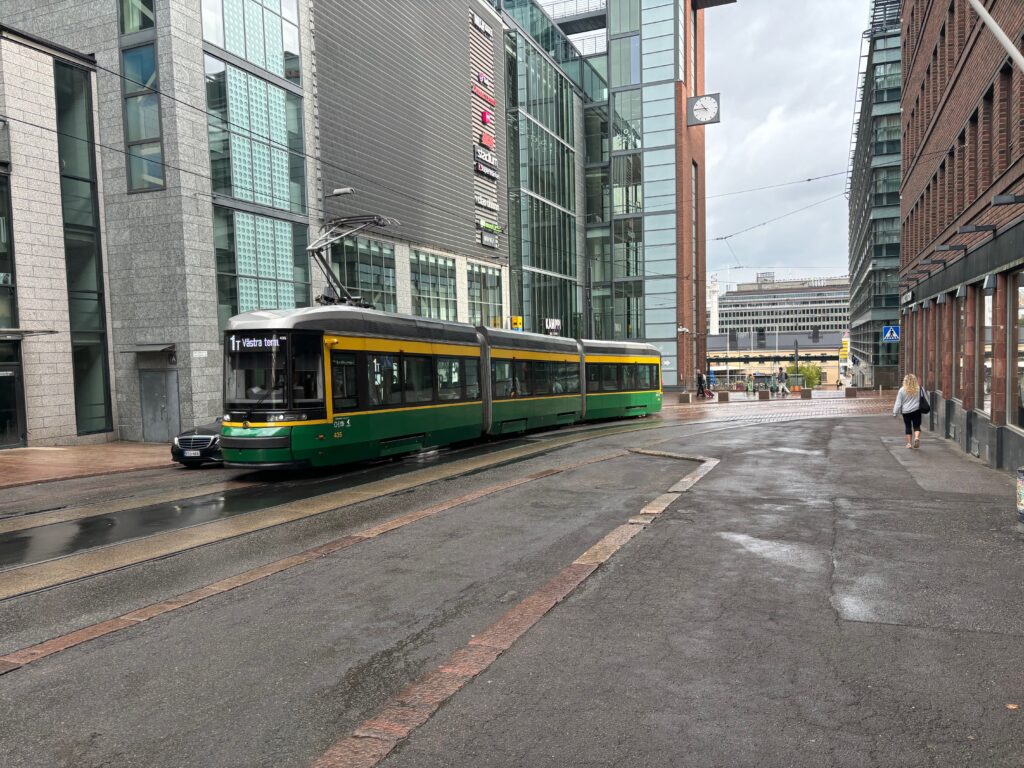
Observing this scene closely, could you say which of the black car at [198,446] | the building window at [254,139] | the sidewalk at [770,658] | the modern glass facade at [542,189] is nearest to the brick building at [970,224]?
the sidewalk at [770,658]

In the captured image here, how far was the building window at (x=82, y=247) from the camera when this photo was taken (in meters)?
22.3

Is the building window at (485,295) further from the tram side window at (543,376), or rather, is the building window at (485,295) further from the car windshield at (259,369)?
the car windshield at (259,369)

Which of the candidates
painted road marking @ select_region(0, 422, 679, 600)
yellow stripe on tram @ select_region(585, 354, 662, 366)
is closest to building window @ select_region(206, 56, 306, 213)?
yellow stripe on tram @ select_region(585, 354, 662, 366)

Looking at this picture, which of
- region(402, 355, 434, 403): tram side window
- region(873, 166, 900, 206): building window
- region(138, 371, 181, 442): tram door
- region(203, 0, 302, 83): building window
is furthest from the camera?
region(873, 166, 900, 206): building window

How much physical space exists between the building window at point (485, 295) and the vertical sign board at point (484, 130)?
163 cm

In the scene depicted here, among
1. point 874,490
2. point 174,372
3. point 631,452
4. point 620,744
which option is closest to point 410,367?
point 631,452

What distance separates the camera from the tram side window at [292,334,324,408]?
500 inches

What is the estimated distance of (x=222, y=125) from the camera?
2344 centimetres

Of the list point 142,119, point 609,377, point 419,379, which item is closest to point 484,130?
point 609,377

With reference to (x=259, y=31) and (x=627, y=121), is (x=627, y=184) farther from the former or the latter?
(x=259, y=31)

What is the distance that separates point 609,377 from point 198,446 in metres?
15.2

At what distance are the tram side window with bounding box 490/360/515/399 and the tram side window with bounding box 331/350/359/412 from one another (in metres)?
5.98

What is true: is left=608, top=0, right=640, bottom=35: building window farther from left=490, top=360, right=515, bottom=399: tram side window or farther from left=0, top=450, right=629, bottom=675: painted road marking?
left=0, top=450, right=629, bottom=675: painted road marking

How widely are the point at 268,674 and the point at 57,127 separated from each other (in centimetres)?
2266
